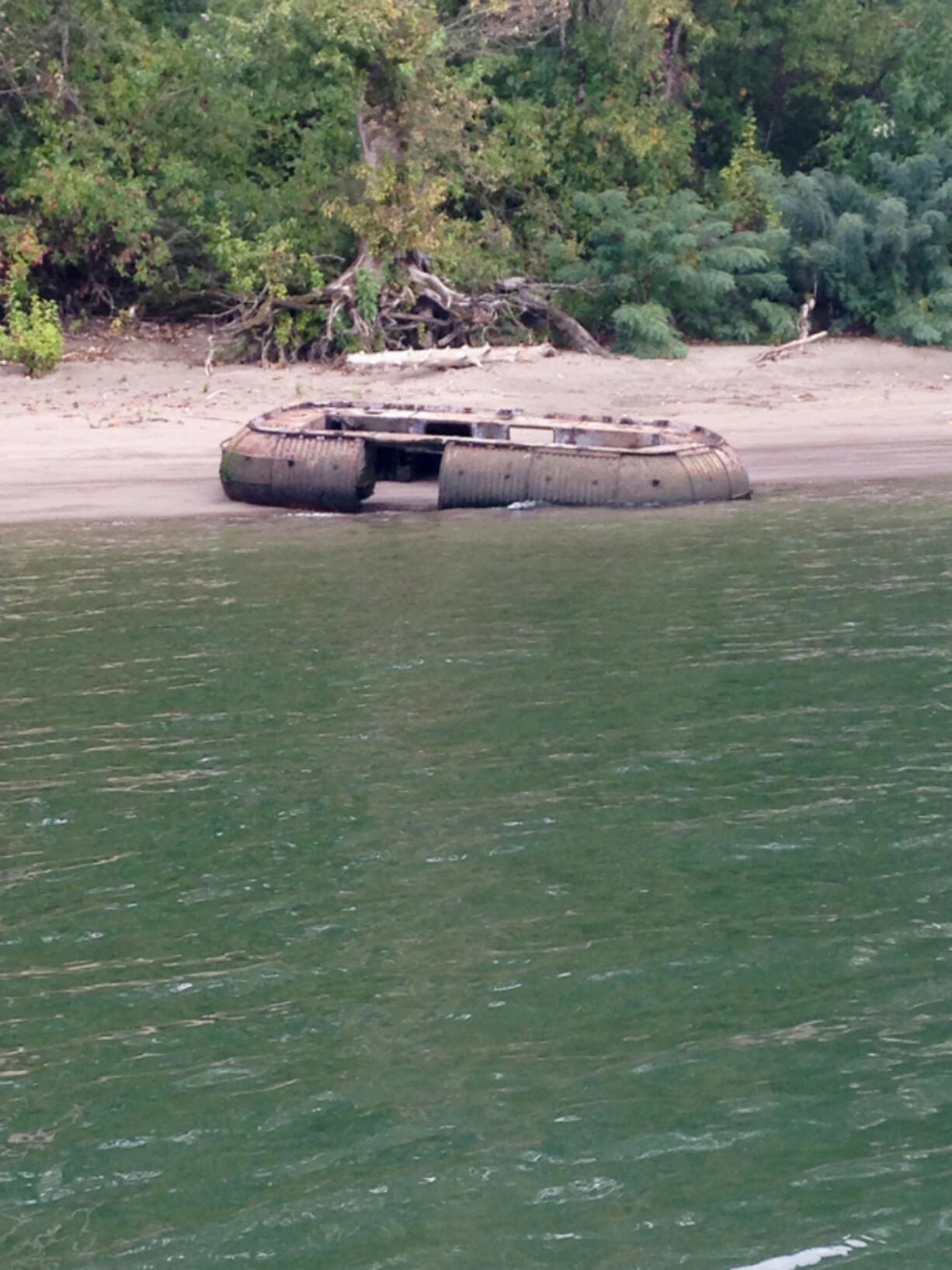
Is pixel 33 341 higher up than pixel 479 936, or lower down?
higher up

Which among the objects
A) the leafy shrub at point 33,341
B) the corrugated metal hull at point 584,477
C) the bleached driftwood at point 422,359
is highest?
the leafy shrub at point 33,341

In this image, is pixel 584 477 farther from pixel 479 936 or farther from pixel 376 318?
pixel 479 936

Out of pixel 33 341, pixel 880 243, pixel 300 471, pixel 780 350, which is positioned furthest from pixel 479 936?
pixel 880 243

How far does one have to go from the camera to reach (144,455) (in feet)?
71.1

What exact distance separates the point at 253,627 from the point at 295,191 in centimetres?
1565

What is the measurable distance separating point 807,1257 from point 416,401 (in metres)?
19.6

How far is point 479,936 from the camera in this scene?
7.41 metres

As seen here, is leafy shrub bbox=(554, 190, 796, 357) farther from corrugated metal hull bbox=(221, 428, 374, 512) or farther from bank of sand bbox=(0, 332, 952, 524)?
corrugated metal hull bbox=(221, 428, 374, 512)

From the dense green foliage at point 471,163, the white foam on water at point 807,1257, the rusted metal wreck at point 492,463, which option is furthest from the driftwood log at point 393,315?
the white foam on water at point 807,1257

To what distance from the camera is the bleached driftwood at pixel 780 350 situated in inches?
1064

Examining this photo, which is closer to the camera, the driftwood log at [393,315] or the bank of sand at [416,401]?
the bank of sand at [416,401]

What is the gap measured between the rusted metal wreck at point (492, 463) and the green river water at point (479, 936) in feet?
17.3

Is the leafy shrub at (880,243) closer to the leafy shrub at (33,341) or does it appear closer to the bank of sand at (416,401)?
the bank of sand at (416,401)

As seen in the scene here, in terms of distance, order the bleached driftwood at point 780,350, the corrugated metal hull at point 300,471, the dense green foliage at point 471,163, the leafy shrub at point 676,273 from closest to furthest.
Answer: the corrugated metal hull at point 300,471 < the dense green foliage at point 471,163 < the bleached driftwood at point 780,350 < the leafy shrub at point 676,273
